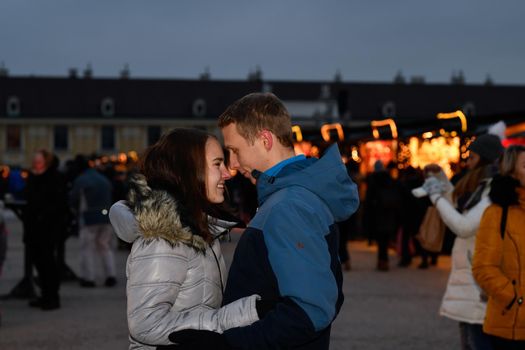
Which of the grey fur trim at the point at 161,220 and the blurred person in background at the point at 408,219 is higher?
the grey fur trim at the point at 161,220

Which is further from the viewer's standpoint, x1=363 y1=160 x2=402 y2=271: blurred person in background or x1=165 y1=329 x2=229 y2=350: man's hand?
x1=363 y1=160 x2=402 y2=271: blurred person in background

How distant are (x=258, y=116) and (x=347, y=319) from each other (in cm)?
596

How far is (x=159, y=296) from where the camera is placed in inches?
105

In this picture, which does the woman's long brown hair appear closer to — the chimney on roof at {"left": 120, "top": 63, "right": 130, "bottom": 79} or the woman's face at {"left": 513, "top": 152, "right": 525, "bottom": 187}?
the woman's face at {"left": 513, "top": 152, "right": 525, "bottom": 187}

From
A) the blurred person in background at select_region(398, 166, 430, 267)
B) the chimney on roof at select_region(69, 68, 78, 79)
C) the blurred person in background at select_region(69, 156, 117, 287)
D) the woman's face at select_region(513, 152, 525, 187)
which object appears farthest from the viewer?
the chimney on roof at select_region(69, 68, 78, 79)

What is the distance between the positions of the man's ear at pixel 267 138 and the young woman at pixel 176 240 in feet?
1.21

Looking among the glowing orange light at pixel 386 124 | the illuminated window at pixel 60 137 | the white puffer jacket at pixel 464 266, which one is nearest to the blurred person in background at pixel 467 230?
the white puffer jacket at pixel 464 266

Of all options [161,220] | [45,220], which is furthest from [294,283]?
[45,220]

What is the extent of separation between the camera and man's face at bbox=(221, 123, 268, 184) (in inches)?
103

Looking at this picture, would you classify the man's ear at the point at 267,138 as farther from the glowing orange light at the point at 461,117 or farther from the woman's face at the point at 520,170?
the glowing orange light at the point at 461,117

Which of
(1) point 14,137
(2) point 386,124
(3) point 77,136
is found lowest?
(1) point 14,137

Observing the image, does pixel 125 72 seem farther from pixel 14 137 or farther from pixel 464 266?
pixel 464 266

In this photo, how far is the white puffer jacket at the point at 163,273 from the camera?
8.68 feet

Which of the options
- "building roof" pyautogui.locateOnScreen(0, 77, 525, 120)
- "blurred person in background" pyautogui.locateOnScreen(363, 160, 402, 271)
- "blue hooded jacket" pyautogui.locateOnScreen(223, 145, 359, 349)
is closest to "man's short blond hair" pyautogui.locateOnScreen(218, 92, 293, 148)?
"blue hooded jacket" pyautogui.locateOnScreen(223, 145, 359, 349)
